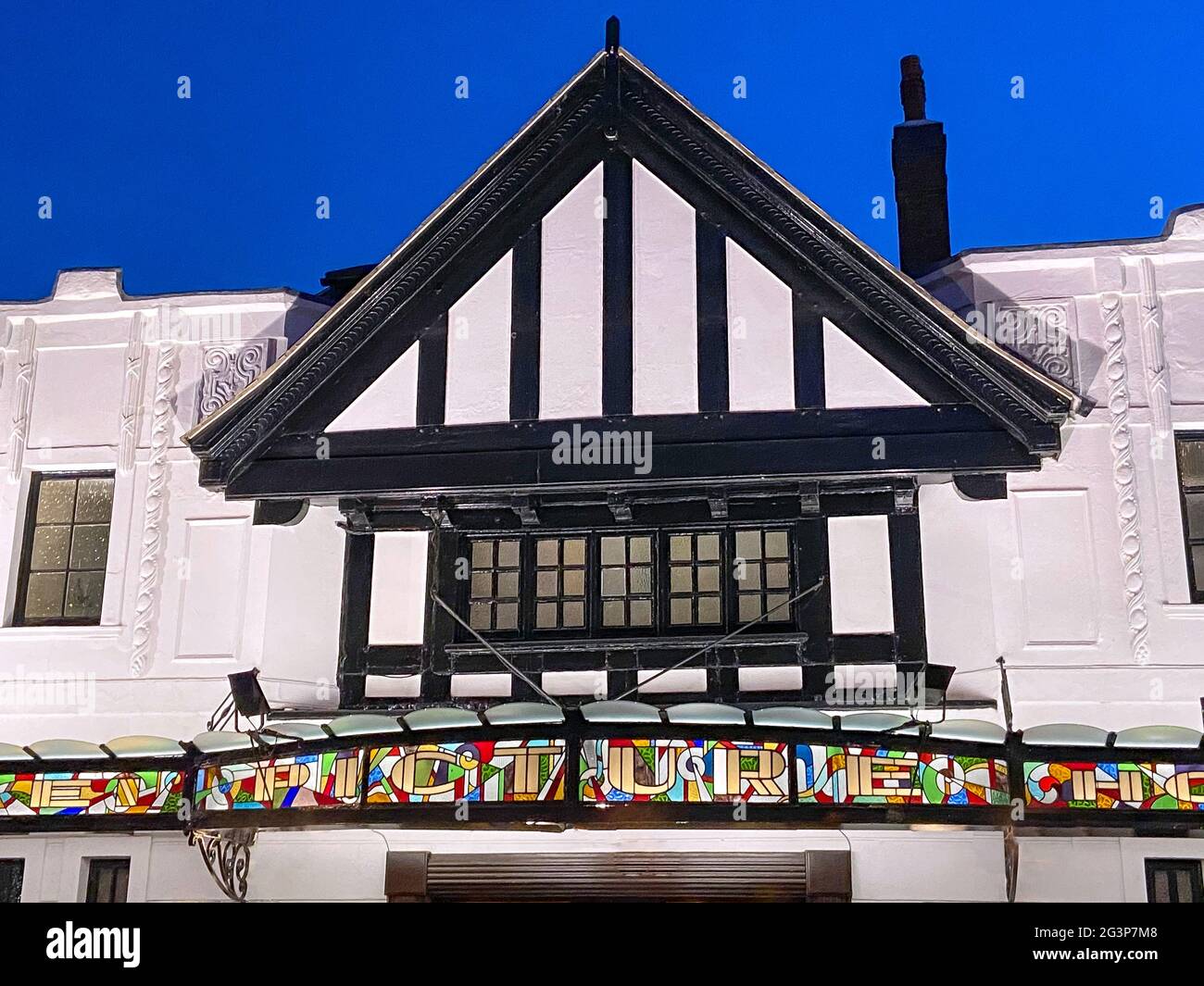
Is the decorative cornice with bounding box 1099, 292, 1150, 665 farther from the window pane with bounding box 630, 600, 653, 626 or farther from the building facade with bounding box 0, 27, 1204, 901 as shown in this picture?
the window pane with bounding box 630, 600, 653, 626

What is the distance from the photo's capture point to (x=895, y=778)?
23.1 feet

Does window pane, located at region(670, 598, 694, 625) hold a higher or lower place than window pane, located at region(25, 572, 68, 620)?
lower

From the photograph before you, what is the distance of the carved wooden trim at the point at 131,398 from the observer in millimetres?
9414

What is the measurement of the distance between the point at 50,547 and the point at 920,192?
659 centimetres

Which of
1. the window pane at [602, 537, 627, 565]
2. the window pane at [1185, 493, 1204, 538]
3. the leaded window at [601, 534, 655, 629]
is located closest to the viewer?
the window pane at [1185, 493, 1204, 538]

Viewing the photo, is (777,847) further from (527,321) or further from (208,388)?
(208,388)

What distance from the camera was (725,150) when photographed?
8672 mm

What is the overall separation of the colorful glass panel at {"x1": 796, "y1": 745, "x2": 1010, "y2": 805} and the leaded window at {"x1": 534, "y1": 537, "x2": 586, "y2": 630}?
6.65 feet

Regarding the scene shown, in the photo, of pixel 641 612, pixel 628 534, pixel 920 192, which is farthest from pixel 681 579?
pixel 920 192

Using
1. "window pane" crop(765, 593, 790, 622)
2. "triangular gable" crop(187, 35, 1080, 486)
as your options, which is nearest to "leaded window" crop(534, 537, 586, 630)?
"triangular gable" crop(187, 35, 1080, 486)

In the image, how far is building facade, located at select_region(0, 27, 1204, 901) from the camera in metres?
8.07

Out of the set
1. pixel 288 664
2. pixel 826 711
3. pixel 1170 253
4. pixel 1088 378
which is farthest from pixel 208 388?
pixel 1170 253

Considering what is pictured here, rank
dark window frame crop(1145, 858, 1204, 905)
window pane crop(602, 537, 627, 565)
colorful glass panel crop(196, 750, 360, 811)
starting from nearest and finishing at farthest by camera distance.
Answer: colorful glass panel crop(196, 750, 360, 811) → dark window frame crop(1145, 858, 1204, 905) → window pane crop(602, 537, 627, 565)
